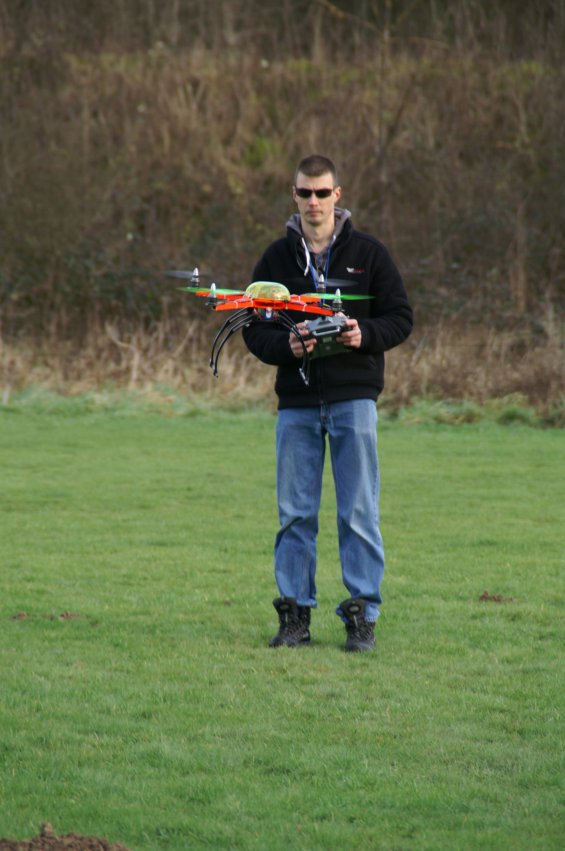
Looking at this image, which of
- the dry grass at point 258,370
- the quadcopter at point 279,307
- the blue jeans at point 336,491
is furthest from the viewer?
the dry grass at point 258,370

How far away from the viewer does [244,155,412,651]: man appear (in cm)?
618

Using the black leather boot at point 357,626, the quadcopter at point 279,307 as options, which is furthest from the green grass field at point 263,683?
the quadcopter at point 279,307

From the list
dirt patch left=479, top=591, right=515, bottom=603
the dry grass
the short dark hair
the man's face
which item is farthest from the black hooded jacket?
the dry grass

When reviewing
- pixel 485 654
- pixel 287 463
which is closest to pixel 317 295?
pixel 287 463

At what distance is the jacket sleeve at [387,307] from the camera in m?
6.19

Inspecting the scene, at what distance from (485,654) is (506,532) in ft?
12.7

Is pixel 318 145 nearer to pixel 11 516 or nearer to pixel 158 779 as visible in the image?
pixel 11 516

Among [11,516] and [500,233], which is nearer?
[11,516]

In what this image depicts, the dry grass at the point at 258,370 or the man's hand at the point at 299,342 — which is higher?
the man's hand at the point at 299,342

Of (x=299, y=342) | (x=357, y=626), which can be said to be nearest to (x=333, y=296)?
(x=299, y=342)

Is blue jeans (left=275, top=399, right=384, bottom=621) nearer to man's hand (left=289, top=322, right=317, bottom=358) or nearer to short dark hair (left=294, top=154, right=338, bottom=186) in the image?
man's hand (left=289, top=322, right=317, bottom=358)

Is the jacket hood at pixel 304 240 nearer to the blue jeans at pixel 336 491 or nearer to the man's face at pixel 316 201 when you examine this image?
the man's face at pixel 316 201

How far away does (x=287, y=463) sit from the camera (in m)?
6.37

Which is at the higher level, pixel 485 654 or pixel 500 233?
pixel 500 233
